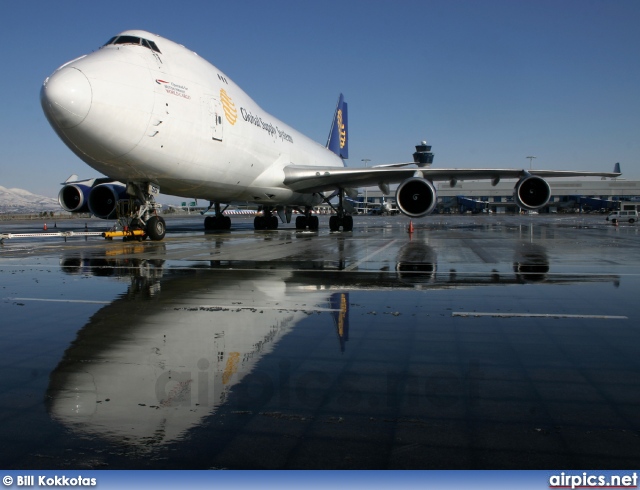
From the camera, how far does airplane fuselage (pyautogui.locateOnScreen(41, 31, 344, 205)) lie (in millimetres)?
11992

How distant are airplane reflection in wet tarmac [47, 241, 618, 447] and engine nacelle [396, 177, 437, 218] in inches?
380

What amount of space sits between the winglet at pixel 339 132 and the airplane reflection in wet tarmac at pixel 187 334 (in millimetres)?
25954

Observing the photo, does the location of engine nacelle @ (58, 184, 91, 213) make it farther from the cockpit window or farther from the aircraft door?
the cockpit window

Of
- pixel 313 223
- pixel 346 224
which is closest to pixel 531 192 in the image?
pixel 346 224

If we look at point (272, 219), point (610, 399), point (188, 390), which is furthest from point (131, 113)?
point (272, 219)

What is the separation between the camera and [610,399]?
10.6 ft

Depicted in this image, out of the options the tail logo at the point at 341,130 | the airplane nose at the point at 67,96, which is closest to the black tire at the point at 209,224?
the tail logo at the point at 341,130

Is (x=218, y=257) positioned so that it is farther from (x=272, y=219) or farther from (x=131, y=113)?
(x=272, y=219)

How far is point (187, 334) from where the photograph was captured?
16.1 feet

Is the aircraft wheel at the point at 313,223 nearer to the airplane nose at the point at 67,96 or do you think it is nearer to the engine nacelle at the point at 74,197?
the engine nacelle at the point at 74,197

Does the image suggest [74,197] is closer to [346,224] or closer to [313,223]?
[313,223]

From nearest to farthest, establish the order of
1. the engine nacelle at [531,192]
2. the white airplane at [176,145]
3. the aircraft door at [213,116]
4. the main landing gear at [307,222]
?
the white airplane at [176,145] < the aircraft door at [213,116] < the engine nacelle at [531,192] < the main landing gear at [307,222]

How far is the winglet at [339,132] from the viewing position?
35.1 meters

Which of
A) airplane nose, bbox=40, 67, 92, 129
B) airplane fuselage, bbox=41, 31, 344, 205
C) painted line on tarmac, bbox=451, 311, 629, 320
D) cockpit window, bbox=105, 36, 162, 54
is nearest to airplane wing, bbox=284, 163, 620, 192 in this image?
airplane fuselage, bbox=41, 31, 344, 205
